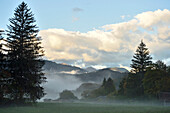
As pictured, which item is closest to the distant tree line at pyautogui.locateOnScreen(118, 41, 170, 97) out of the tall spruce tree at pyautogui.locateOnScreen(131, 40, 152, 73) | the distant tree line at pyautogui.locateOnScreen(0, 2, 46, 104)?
the tall spruce tree at pyautogui.locateOnScreen(131, 40, 152, 73)

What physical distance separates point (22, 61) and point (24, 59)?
0.56 metres

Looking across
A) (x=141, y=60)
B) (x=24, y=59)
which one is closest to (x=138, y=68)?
(x=141, y=60)

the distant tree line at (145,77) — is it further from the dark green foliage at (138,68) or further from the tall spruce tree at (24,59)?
the tall spruce tree at (24,59)

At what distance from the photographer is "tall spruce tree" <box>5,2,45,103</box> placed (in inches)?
1515

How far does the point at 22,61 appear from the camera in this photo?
127 ft

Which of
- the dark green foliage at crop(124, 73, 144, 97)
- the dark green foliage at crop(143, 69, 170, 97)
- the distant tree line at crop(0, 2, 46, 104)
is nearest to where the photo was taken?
the distant tree line at crop(0, 2, 46, 104)

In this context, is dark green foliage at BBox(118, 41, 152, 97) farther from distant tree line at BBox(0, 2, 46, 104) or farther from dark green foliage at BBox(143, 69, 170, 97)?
distant tree line at BBox(0, 2, 46, 104)

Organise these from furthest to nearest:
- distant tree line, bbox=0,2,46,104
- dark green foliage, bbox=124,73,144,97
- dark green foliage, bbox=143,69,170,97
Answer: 1. dark green foliage, bbox=124,73,144,97
2. dark green foliage, bbox=143,69,170,97
3. distant tree line, bbox=0,2,46,104

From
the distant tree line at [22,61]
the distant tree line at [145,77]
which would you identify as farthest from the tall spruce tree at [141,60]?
the distant tree line at [22,61]

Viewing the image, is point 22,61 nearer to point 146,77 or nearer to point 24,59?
point 24,59

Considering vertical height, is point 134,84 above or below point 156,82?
below

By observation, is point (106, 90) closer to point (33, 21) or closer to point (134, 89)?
point (134, 89)

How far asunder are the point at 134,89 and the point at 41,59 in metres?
37.8

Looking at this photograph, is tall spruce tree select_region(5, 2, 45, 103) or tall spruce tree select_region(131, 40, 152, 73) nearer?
tall spruce tree select_region(5, 2, 45, 103)
